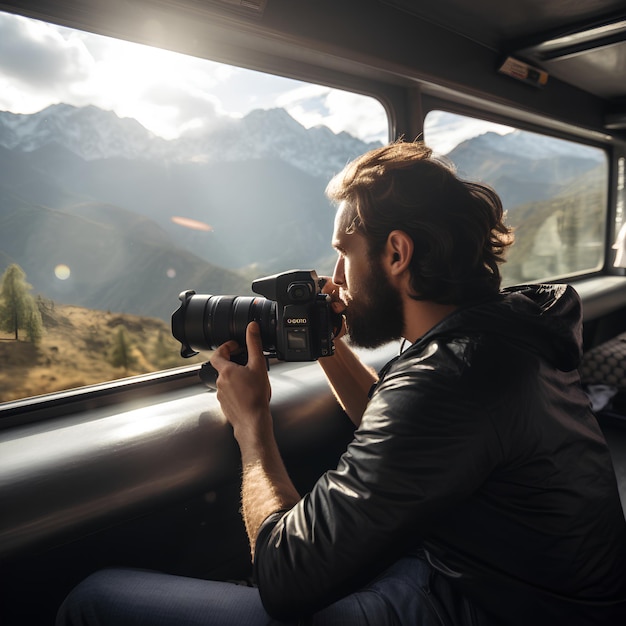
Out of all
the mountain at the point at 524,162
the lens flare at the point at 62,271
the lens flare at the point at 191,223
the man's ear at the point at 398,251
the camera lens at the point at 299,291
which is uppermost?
the mountain at the point at 524,162

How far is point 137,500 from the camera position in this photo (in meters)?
1.15

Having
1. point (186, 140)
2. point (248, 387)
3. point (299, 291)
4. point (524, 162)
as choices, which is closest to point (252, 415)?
point (248, 387)

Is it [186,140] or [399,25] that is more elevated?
[399,25]

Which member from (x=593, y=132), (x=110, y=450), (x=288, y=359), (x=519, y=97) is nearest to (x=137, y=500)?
(x=110, y=450)

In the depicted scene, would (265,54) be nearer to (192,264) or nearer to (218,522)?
(192,264)

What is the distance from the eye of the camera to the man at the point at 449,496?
0.76m

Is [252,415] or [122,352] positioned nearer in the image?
[252,415]

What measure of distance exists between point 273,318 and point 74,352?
0.72m

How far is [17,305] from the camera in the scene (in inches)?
55.5

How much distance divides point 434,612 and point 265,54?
1796 mm

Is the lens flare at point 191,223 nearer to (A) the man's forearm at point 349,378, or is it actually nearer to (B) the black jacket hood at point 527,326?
(A) the man's forearm at point 349,378

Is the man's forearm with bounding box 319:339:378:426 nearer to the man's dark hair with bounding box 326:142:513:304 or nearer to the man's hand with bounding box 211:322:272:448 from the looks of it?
the man's hand with bounding box 211:322:272:448

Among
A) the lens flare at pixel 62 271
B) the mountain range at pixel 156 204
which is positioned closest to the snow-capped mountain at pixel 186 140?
the mountain range at pixel 156 204

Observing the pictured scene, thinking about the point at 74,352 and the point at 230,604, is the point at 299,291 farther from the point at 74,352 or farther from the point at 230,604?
the point at 74,352
